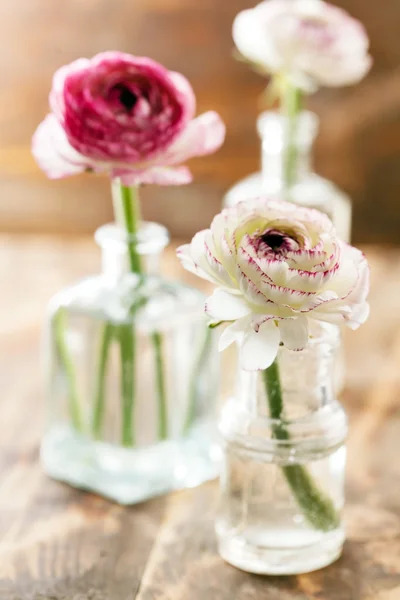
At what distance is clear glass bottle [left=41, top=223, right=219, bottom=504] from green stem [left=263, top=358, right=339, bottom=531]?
0.16 meters

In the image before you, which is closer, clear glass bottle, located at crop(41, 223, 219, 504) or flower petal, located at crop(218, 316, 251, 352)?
flower petal, located at crop(218, 316, 251, 352)

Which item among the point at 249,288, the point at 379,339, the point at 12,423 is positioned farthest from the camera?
the point at 379,339

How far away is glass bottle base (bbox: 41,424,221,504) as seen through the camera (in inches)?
33.9

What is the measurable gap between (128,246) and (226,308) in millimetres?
208

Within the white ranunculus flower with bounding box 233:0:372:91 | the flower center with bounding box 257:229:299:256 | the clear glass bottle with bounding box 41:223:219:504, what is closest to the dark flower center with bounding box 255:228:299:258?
the flower center with bounding box 257:229:299:256

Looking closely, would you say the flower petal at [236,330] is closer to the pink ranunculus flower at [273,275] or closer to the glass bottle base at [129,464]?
the pink ranunculus flower at [273,275]

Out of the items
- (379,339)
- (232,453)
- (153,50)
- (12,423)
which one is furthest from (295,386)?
(153,50)

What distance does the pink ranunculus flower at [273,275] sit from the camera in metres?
0.62

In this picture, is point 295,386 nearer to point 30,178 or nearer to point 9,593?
point 9,593

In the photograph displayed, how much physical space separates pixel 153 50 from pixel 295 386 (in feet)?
3.67

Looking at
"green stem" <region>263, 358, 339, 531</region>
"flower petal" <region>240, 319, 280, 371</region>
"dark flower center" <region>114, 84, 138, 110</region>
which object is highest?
"dark flower center" <region>114, 84, 138, 110</region>

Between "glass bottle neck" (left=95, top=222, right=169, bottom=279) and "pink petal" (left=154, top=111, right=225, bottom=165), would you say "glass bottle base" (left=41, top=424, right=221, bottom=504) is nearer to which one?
"glass bottle neck" (left=95, top=222, right=169, bottom=279)

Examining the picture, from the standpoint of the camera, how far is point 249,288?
0.63 meters

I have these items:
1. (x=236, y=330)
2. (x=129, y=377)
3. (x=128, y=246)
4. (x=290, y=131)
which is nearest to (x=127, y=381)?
(x=129, y=377)
